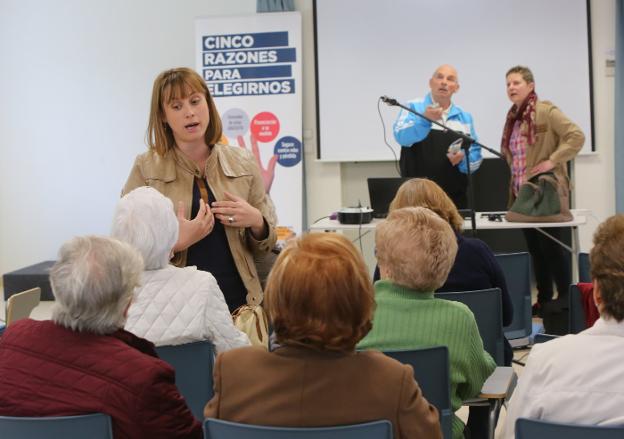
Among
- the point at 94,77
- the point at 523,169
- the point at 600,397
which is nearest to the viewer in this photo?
the point at 600,397

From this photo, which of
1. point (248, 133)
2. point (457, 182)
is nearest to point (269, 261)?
point (457, 182)

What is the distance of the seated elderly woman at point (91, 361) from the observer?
1.57 metres

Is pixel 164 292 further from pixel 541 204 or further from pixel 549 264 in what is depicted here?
pixel 549 264

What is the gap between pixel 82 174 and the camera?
7.47 m

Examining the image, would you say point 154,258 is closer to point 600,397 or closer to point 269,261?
point 269,261

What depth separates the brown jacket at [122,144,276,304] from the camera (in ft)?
9.36

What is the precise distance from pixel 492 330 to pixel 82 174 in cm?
553

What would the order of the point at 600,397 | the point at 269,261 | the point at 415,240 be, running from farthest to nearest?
the point at 269,261
the point at 415,240
the point at 600,397

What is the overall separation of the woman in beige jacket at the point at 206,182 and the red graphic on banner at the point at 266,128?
383 cm

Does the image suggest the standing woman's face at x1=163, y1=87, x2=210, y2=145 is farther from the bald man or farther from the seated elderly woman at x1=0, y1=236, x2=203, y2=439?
the bald man

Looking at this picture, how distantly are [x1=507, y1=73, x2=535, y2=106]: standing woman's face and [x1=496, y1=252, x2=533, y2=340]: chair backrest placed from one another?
6.09 ft

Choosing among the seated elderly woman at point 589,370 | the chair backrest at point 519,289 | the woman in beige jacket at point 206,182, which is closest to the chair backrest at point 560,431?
the seated elderly woman at point 589,370

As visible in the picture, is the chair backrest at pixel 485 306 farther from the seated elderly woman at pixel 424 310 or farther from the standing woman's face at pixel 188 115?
the standing woman's face at pixel 188 115

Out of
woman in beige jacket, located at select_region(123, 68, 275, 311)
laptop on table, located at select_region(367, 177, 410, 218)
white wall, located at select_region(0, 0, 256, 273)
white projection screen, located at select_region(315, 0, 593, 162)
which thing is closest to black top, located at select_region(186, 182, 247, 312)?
woman in beige jacket, located at select_region(123, 68, 275, 311)
